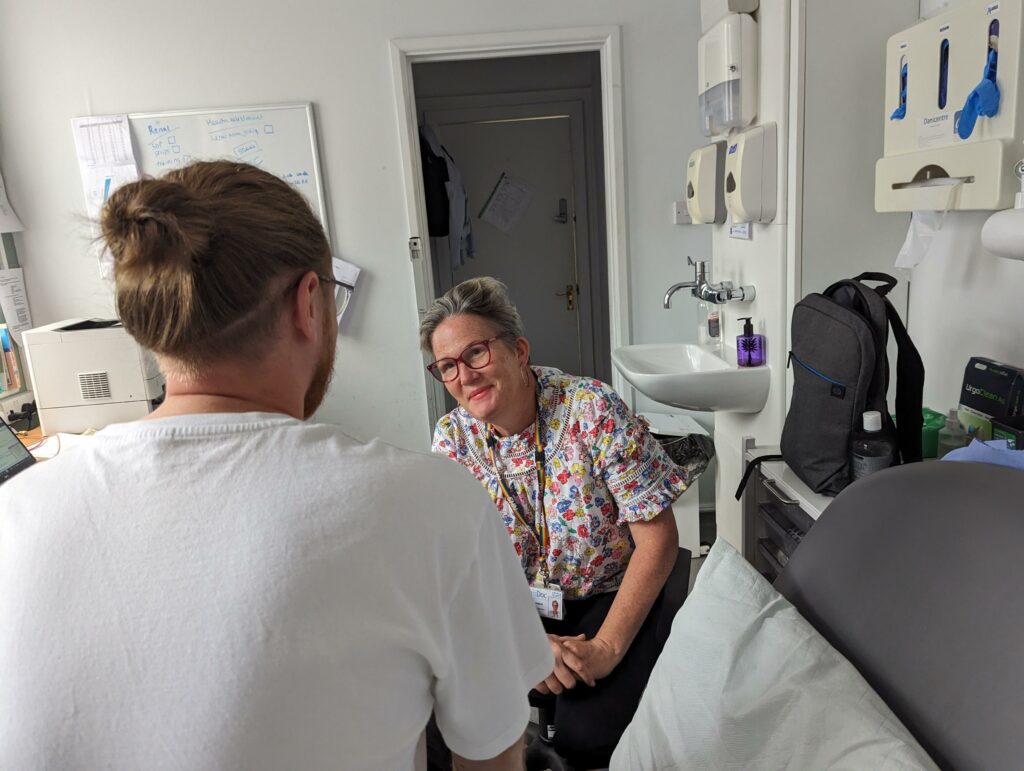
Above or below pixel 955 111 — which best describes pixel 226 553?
below

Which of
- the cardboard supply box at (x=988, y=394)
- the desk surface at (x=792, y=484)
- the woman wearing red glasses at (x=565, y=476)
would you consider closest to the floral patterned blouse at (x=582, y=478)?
the woman wearing red glasses at (x=565, y=476)

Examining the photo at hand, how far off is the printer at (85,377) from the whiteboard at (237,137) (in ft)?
2.73

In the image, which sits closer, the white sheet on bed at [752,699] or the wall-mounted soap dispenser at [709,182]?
the white sheet on bed at [752,699]

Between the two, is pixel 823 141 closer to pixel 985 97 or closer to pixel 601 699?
pixel 985 97

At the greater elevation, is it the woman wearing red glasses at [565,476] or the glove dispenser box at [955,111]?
the glove dispenser box at [955,111]

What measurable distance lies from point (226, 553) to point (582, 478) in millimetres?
1020

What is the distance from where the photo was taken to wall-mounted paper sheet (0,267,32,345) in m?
2.96

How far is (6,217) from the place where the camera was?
297cm

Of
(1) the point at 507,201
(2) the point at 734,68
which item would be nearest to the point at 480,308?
(2) the point at 734,68

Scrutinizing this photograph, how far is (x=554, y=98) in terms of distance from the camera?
408cm

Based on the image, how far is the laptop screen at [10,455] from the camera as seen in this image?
2.13 meters

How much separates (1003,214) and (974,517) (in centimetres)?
58

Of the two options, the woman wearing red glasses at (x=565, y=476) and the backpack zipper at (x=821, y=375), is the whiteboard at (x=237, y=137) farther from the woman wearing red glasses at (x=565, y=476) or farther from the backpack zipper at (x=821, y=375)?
the backpack zipper at (x=821, y=375)

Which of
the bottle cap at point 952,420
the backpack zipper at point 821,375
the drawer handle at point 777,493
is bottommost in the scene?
the drawer handle at point 777,493
